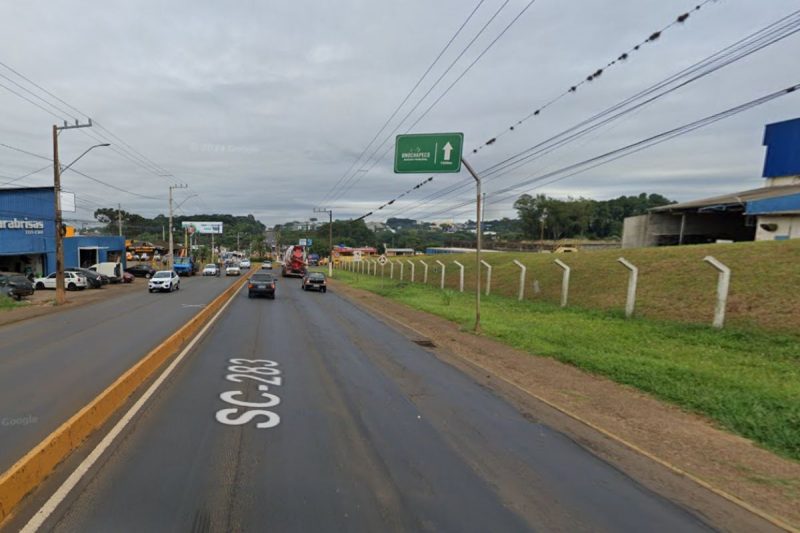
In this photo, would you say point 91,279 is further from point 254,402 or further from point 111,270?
point 254,402

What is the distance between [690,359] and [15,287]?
112ft

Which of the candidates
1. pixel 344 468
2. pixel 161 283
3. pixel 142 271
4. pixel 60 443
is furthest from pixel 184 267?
pixel 344 468

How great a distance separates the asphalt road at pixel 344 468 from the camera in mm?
4098

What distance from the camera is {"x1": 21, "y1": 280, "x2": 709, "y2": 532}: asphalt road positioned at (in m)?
4.10

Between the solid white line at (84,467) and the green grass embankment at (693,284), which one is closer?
the solid white line at (84,467)

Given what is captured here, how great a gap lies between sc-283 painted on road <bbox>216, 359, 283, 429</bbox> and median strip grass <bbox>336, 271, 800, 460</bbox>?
679 centimetres

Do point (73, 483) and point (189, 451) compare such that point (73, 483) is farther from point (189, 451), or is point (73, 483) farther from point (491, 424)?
point (491, 424)

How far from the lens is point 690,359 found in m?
10.9

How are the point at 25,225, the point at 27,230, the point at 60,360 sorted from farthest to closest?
the point at 27,230, the point at 25,225, the point at 60,360

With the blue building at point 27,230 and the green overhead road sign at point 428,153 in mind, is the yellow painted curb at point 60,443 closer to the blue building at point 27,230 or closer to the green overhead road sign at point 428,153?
the green overhead road sign at point 428,153

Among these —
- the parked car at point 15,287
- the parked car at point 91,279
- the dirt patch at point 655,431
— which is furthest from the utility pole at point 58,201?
the dirt patch at point 655,431

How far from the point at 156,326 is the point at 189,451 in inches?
460

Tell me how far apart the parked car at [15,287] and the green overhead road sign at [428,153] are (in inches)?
1013

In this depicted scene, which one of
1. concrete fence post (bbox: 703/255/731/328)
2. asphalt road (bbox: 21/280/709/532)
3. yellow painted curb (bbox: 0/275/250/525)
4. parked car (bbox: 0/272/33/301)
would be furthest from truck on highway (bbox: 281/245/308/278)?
asphalt road (bbox: 21/280/709/532)
